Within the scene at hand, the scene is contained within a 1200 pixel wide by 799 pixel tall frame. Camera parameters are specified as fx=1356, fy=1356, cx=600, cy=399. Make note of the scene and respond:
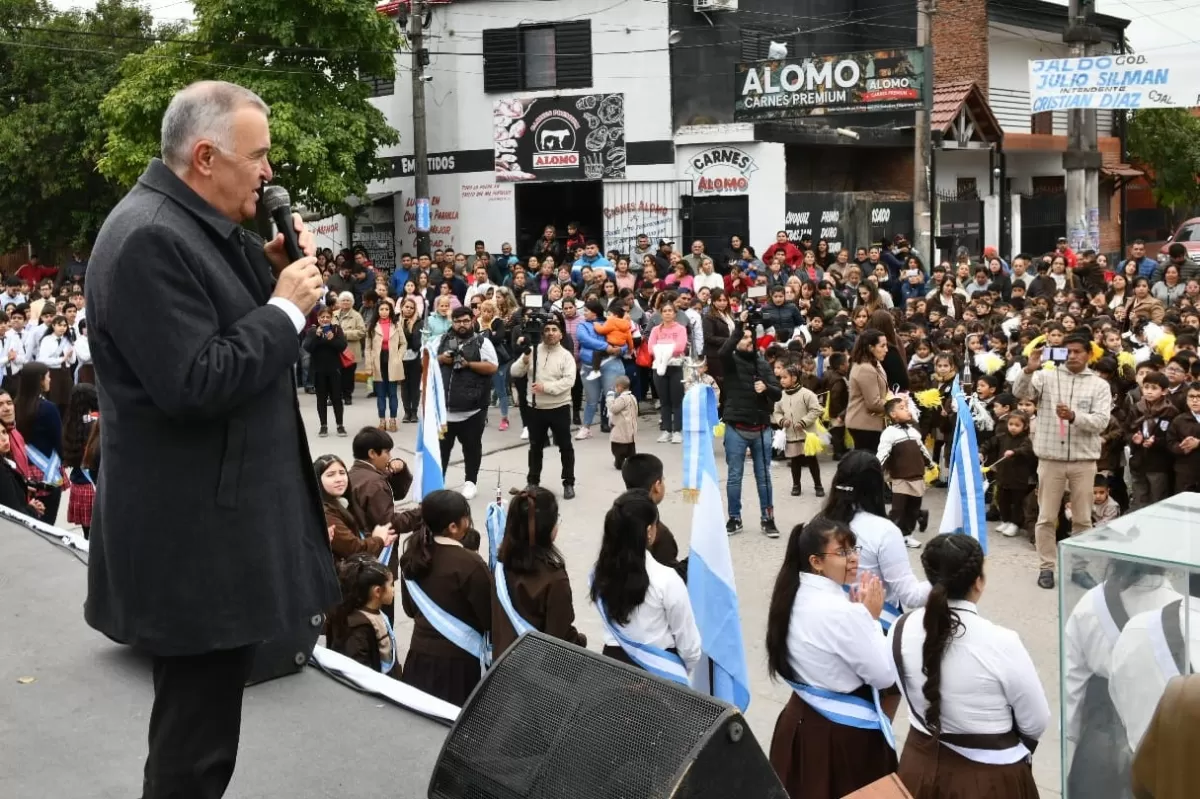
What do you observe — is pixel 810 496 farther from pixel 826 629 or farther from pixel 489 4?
pixel 489 4

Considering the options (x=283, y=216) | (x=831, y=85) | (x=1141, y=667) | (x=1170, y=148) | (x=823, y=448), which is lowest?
(x=823, y=448)

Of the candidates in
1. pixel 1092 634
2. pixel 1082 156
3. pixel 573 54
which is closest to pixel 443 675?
pixel 1092 634

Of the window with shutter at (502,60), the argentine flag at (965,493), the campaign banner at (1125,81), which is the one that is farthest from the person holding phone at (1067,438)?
the window with shutter at (502,60)

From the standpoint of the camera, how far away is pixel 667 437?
14.9 metres

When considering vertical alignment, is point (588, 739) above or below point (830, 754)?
above

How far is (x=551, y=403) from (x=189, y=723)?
9.80 metres

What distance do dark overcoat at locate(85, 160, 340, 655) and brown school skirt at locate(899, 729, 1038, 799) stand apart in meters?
2.72

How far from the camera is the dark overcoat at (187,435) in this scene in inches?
98.3

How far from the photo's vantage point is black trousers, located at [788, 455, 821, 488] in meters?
12.3

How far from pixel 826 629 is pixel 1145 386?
21.1ft

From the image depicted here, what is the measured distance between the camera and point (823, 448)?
545 inches

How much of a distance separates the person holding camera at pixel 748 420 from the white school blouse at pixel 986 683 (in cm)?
655

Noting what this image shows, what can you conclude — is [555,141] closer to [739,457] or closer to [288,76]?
[288,76]

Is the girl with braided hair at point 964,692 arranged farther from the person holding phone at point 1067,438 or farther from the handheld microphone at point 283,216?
the person holding phone at point 1067,438
